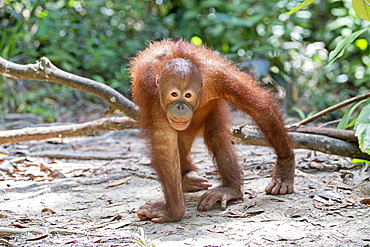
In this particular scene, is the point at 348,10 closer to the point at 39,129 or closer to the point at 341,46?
the point at 341,46

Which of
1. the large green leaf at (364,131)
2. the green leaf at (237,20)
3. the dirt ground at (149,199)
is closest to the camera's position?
the dirt ground at (149,199)

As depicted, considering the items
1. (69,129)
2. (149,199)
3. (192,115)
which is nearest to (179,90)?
(192,115)

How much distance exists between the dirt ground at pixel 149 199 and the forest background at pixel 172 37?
2.15 m

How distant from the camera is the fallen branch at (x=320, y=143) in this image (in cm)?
301

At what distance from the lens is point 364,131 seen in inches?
106

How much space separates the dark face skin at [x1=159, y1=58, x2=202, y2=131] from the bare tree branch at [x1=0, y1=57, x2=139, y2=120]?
2.73 feet

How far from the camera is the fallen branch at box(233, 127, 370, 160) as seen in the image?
3.01m

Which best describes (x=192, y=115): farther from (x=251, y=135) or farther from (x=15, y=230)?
(x=15, y=230)

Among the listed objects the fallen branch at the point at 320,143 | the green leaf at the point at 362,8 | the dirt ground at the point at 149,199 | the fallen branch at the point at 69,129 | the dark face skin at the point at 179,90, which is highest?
the green leaf at the point at 362,8

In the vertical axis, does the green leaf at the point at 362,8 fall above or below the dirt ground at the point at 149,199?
above

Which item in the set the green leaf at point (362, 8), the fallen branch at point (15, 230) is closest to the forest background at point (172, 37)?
the green leaf at point (362, 8)

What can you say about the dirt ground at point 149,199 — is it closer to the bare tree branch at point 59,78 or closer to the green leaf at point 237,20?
the bare tree branch at point 59,78

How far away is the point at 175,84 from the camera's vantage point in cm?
243

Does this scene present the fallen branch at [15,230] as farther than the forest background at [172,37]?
No
